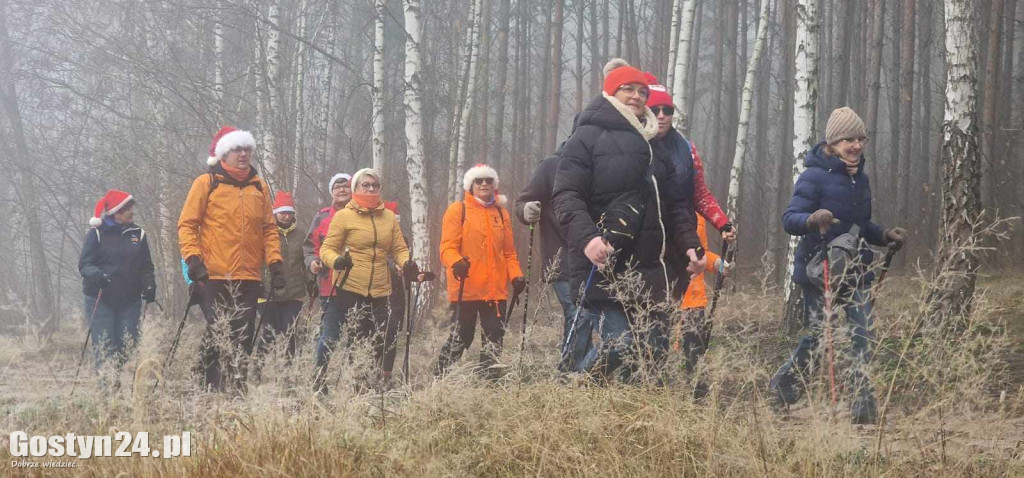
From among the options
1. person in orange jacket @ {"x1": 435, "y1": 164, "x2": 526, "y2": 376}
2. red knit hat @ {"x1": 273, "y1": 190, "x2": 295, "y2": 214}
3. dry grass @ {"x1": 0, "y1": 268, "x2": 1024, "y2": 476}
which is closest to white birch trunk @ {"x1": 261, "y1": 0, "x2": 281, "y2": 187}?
red knit hat @ {"x1": 273, "y1": 190, "x2": 295, "y2": 214}

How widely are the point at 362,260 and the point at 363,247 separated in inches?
4.2

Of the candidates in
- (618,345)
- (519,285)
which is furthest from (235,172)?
(618,345)

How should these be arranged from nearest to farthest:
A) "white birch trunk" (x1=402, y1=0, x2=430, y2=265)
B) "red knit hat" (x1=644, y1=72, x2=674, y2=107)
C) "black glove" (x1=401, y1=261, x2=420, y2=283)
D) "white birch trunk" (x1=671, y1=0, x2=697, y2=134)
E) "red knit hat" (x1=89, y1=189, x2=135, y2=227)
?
"red knit hat" (x1=644, y1=72, x2=674, y2=107) → "black glove" (x1=401, y1=261, x2=420, y2=283) → "red knit hat" (x1=89, y1=189, x2=135, y2=227) → "white birch trunk" (x1=671, y1=0, x2=697, y2=134) → "white birch trunk" (x1=402, y1=0, x2=430, y2=265)

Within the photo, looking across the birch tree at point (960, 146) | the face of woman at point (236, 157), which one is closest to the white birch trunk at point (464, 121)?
the face of woman at point (236, 157)

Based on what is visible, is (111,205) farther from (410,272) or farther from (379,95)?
(379,95)

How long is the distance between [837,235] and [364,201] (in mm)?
3677

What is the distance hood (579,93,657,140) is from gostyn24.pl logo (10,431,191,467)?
Result: 242 cm

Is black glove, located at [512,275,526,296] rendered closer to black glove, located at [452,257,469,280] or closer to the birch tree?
black glove, located at [452,257,469,280]

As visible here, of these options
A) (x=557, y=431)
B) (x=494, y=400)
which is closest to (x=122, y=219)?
(x=494, y=400)

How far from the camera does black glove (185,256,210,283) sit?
20.7 feet

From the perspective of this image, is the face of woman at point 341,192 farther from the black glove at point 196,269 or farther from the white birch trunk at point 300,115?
the white birch trunk at point 300,115

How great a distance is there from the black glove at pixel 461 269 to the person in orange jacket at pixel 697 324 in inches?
63.2

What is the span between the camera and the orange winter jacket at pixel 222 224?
6594 millimetres

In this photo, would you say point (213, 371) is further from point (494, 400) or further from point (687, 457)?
point (687, 457)
